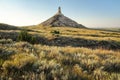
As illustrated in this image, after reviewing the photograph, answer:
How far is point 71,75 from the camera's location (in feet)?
23.1

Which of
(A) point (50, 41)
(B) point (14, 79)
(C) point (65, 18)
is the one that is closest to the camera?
(B) point (14, 79)

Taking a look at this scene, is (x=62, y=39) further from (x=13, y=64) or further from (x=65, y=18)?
(x=65, y=18)

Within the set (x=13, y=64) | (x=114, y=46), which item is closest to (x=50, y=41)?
(x=114, y=46)

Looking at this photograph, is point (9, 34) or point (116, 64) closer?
point (116, 64)

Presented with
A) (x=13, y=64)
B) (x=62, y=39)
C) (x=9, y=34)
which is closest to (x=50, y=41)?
(x=62, y=39)

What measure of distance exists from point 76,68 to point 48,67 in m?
1.13

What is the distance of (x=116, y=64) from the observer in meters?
10.0

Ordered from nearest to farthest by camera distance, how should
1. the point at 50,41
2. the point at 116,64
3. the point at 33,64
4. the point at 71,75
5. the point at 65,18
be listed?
1. the point at 71,75
2. the point at 33,64
3. the point at 116,64
4. the point at 50,41
5. the point at 65,18

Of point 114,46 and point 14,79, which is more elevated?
point 14,79

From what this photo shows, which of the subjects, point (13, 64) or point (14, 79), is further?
point (13, 64)

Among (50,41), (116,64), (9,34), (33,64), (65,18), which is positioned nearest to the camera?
(33,64)

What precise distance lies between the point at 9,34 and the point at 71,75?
110 feet

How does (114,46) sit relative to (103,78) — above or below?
below

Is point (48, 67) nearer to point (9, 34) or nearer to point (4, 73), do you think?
point (4, 73)
